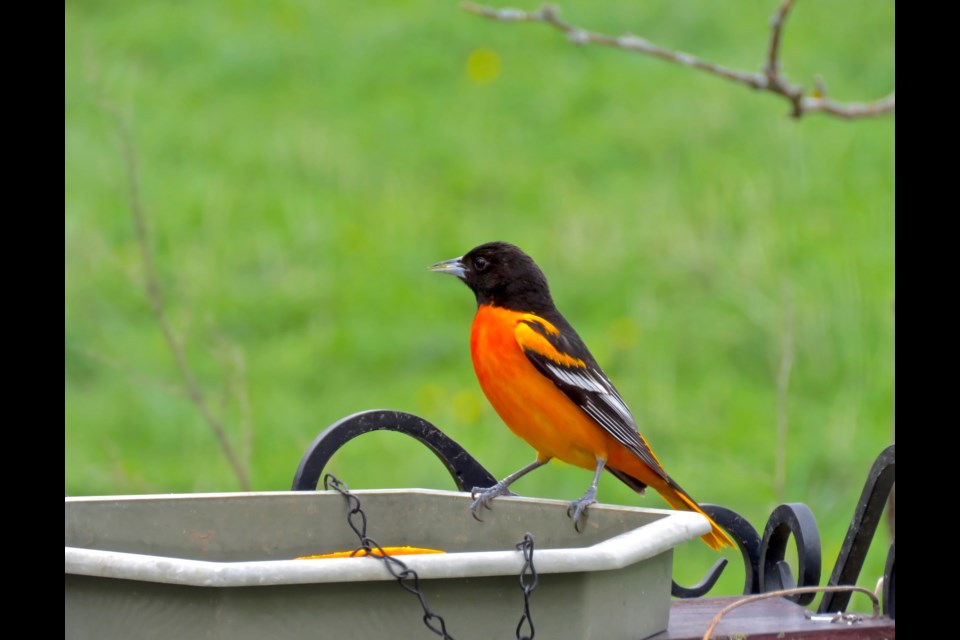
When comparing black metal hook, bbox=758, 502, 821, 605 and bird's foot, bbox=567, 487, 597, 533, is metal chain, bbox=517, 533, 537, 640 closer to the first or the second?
bird's foot, bbox=567, 487, 597, 533

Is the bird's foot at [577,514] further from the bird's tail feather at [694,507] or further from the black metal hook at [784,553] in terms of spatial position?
the bird's tail feather at [694,507]

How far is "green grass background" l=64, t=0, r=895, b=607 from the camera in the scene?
511 cm

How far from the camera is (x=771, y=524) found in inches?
103

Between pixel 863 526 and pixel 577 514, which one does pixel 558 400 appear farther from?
pixel 863 526

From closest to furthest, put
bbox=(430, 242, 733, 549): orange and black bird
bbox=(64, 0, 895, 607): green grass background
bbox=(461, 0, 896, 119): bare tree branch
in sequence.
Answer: bbox=(430, 242, 733, 549): orange and black bird < bbox=(461, 0, 896, 119): bare tree branch < bbox=(64, 0, 895, 607): green grass background

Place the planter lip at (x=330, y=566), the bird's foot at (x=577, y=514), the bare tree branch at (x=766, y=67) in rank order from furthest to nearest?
the bare tree branch at (x=766, y=67), the bird's foot at (x=577, y=514), the planter lip at (x=330, y=566)

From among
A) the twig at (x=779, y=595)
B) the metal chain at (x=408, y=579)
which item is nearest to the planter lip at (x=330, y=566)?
the metal chain at (x=408, y=579)

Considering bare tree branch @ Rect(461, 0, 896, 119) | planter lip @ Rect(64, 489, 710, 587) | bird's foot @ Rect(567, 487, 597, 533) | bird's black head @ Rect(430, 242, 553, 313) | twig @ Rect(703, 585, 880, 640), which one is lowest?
twig @ Rect(703, 585, 880, 640)

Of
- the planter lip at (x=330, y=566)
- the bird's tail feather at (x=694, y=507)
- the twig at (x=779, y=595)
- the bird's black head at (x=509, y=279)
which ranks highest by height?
the bird's black head at (x=509, y=279)

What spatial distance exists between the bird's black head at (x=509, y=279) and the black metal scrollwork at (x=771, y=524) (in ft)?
1.67

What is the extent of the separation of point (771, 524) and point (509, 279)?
0.98 m

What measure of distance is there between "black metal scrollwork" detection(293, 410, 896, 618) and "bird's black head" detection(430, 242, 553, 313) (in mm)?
508

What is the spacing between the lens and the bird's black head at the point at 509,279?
328 centimetres

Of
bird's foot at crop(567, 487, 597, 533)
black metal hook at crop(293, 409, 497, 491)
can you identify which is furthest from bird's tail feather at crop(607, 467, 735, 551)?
bird's foot at crop(567, 487, 597, 533)
